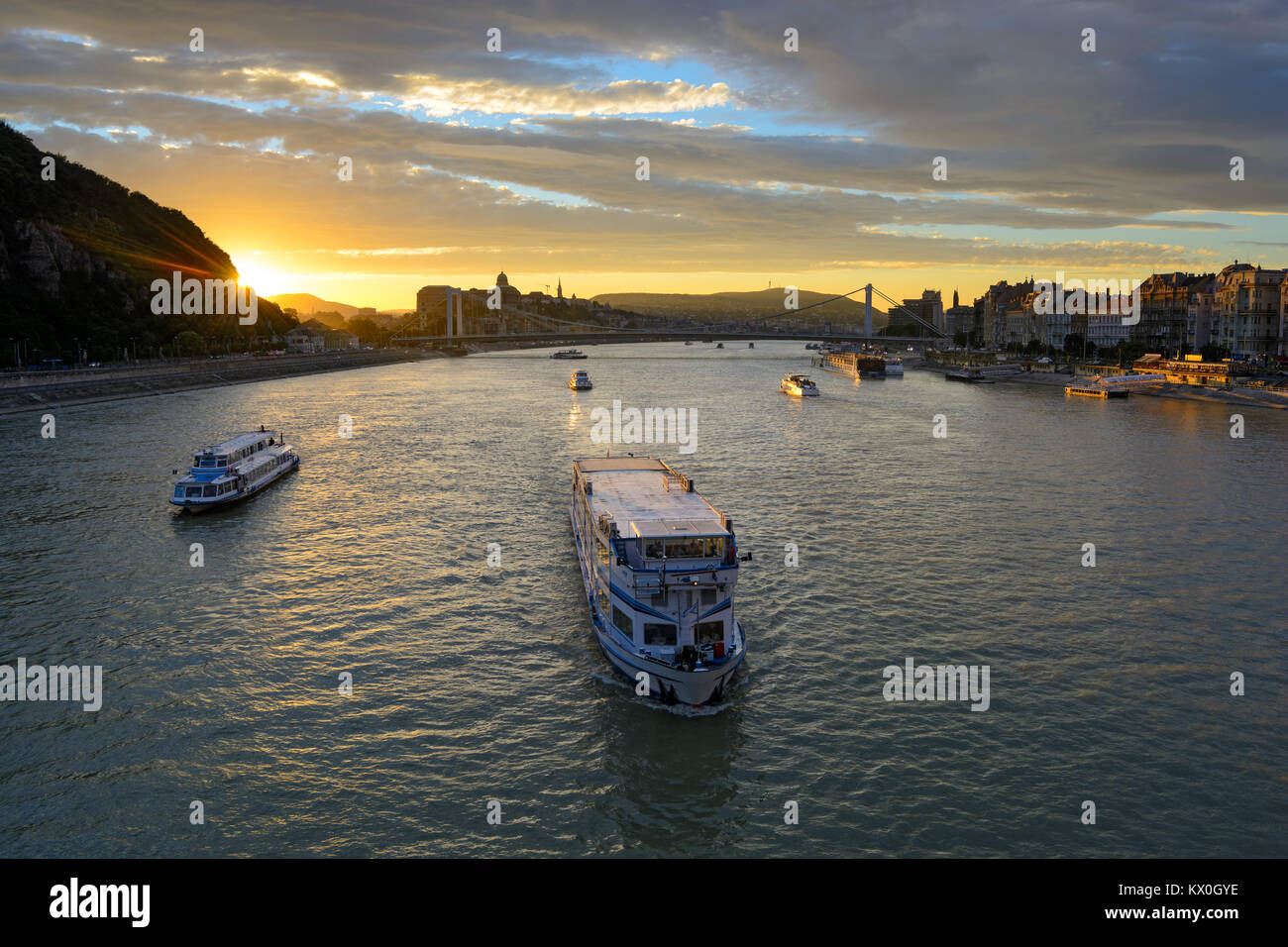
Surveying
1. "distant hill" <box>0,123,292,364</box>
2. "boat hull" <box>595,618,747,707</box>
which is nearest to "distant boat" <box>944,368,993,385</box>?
"distant hill" <box>0,123,292,364</box>

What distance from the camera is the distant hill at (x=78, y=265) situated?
87812 millimetres

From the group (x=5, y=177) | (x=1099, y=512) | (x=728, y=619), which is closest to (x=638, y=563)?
(x=728, y=619)

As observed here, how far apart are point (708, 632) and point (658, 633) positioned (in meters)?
0.94

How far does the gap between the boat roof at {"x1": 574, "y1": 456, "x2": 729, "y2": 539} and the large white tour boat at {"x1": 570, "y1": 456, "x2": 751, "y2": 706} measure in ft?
0.19

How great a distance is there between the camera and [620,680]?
662 inches

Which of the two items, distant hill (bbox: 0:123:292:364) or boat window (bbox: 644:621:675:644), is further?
distant hill (bbox: 0:123:292:364)

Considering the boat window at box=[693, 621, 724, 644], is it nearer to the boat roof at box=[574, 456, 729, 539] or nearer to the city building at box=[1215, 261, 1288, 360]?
the boat roof at box=[574, 456, 729, 539]

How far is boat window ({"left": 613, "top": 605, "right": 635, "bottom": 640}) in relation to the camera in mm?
16453

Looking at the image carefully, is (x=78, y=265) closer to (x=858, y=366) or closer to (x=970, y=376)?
(x=858, y=366)

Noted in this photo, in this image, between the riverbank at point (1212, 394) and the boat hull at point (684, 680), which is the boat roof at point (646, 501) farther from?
the riverbank at point (1212, 394)

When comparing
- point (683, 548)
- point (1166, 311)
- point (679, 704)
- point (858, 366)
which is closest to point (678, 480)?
point (683, 548)

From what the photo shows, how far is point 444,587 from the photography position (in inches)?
890
